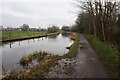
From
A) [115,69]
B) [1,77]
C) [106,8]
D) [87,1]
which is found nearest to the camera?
[1,77]

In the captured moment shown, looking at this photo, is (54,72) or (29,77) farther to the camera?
(54,72)

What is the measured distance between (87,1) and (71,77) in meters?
24.0

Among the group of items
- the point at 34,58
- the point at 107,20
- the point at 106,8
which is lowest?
the point at 34,58

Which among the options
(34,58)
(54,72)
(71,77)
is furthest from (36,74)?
(34,58)

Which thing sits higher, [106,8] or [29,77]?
[106,8]

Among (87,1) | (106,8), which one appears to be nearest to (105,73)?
(106,8)

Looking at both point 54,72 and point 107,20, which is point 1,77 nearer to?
point 54,72

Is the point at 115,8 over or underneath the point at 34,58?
over

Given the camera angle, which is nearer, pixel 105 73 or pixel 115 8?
pixel 105 73

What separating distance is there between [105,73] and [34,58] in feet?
27.5

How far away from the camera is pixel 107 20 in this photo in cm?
2656

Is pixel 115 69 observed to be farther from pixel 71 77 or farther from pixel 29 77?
pixel 29 77

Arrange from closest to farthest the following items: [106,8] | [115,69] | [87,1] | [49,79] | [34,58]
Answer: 1. [49,79]
2. [115,69]
3. [34,58]
4. [106,8]
5. [87,1]

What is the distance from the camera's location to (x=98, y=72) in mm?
10305
